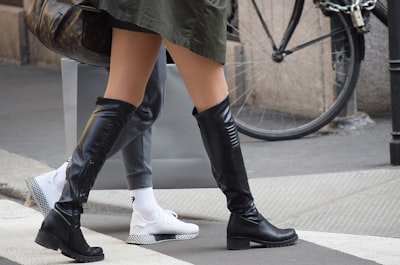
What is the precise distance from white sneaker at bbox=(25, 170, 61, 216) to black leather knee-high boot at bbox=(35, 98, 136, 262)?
1.61 ft

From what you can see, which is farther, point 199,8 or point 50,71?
point 50,71

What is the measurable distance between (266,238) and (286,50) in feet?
8.63

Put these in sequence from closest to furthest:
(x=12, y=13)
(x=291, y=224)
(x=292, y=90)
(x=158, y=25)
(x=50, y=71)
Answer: (x=158, y=25) < (x=291, y=224) < (x=292, y=90) < (x=50, y=71) < (x=12, y=13)

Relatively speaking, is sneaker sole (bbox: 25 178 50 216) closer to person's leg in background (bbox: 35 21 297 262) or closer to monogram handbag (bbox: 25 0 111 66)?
person's leg in background (bbox: 35 21 297 262)

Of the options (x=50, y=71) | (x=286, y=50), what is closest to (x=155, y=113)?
(x=286, y=50)

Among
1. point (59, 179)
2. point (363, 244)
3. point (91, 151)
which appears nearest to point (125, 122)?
Answer: point (91, 151)

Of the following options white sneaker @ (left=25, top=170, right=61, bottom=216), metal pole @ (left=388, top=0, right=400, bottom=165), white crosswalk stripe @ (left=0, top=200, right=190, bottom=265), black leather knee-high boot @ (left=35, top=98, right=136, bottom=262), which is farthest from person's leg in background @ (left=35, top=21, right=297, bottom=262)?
metal pole @ (left=388, top=0, right=400, bottom=165)

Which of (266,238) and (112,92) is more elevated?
(112,92)

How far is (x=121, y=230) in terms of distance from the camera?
5094 mm

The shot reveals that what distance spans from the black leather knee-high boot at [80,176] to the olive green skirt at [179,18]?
362 mm

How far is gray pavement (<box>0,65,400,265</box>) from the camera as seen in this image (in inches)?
179

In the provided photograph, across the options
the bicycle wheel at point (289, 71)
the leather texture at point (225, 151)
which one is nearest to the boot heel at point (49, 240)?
the leather texture at point (225, 151)

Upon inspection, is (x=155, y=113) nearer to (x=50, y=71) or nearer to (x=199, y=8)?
(x=199, y=8)

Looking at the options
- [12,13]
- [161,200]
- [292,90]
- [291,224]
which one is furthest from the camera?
[12,13]
